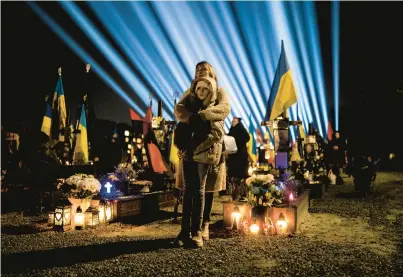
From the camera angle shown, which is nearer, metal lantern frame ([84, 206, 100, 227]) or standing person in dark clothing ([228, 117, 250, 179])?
metal lantern frame ([84, 206, 100, 227])

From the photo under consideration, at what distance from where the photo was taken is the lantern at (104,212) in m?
6.63

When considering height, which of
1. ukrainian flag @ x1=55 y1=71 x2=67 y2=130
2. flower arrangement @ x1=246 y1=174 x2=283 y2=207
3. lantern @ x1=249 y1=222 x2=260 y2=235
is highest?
ukrainian flag @ x1=55 y1=71 x2=67 y2=130

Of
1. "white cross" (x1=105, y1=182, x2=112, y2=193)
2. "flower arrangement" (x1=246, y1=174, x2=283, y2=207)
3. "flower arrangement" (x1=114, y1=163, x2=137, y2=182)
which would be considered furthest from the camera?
"flower arrangement" (x1=114, y1=163, x2=137, y2=182)

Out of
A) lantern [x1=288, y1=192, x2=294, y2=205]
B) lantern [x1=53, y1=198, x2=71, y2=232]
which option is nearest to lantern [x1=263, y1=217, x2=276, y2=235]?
lantern [x1=288, y1=192, x2=294, y2=205]

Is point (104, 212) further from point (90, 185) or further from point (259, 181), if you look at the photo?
point (259, 181)

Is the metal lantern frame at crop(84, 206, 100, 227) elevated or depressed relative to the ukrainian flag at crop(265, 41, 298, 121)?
depressed

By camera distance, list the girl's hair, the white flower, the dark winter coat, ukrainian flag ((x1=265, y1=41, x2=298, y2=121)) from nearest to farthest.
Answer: the dark winter coat, the girl's hair, the white flower, ukrainian flag ((x1=265, y1=41, x2=298, y2=121))

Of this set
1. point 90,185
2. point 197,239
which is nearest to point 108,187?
point 90,185

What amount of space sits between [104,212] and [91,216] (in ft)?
1.08

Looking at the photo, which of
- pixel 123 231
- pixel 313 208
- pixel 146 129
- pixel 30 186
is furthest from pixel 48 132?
pixel 313 208

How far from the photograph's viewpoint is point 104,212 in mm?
6676

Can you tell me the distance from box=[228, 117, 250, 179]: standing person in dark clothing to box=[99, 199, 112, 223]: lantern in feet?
13.3

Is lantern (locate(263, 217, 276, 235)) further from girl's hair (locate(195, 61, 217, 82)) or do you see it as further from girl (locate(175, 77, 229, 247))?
girl's hair (locate(195, 61, 217, 82))

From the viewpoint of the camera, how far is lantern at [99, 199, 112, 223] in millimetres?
6633
